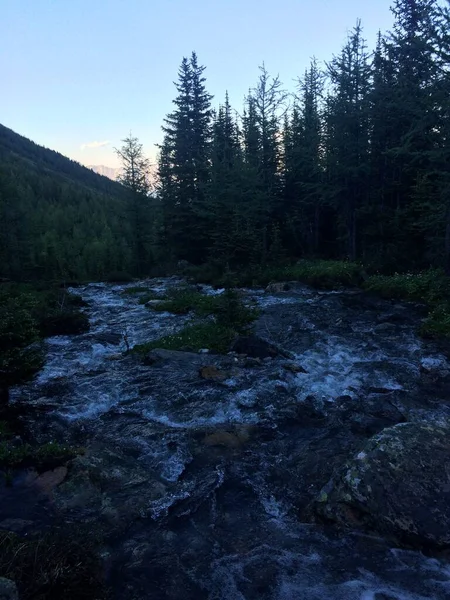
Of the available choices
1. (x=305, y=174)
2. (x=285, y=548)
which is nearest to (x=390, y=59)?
(x=305, y=174)

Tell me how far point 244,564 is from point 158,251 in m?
37.4

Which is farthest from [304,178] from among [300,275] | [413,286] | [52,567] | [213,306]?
[52,567]

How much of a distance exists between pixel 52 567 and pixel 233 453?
13.8ft

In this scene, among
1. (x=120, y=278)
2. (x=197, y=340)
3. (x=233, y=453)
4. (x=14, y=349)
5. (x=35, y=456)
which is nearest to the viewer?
(x=35, y=456)

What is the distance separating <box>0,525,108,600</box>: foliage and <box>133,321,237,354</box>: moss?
28.5 ft

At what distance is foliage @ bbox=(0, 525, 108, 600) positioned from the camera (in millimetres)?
4199

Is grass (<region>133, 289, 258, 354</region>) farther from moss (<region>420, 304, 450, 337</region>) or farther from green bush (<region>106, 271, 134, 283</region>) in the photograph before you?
green bush (<region>106, 271, 134, 283</region>)

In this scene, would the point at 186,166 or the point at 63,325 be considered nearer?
the point at 63,325

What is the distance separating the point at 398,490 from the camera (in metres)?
5.82

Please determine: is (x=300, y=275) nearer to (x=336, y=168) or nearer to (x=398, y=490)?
(x=336, y=168)

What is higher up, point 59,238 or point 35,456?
point 59,238

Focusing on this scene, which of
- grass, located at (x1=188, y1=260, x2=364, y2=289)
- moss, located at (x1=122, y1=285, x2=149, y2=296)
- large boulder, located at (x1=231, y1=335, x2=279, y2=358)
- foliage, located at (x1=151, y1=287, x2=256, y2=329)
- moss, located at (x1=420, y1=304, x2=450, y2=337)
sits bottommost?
large boulder, located at (x1=231, y1=335, x2=279, y2=358)

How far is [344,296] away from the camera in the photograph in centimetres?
2203

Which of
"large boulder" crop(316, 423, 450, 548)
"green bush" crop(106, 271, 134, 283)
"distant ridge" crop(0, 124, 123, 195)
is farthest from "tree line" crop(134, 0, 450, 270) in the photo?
"distant ridge" crop(0, 124, 123, 195)
